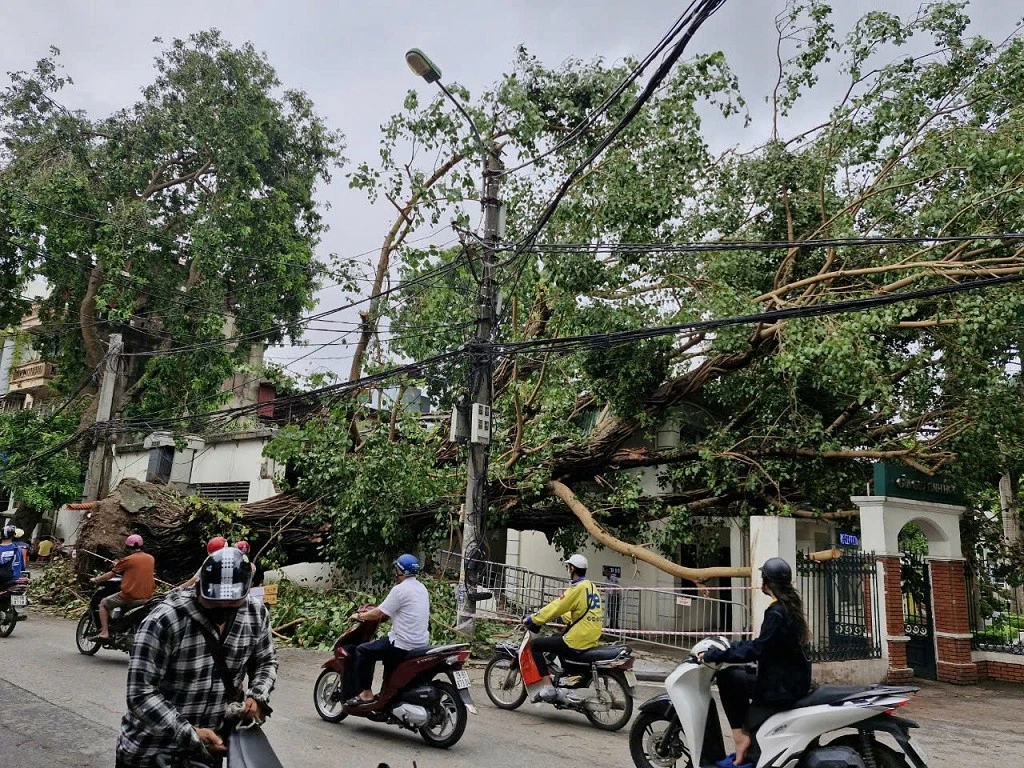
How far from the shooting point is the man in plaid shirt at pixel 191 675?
2947 millimetres

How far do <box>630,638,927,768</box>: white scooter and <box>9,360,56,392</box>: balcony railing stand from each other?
110ft

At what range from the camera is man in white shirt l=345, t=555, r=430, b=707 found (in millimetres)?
6652

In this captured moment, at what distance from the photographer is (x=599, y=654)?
7625 millimetres

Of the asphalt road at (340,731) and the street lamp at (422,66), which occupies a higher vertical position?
the street lamp at (422,66)

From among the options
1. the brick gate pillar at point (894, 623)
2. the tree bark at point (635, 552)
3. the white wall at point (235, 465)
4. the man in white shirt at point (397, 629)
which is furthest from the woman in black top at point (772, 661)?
the white wall at point (235, 465)

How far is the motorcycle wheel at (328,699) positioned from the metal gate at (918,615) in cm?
925

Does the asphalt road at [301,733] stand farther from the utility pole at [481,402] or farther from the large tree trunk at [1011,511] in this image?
the large tree trunk at [1011,511]

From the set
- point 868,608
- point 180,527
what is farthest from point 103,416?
point 868,608

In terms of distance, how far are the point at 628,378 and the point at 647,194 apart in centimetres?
306

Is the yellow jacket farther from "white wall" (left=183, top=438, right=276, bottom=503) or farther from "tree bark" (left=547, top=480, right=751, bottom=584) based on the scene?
"white wall" (left=183, top=438, right=276, bottom=503)

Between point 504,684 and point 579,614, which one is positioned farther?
point 504,684

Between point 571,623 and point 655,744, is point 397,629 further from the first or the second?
point 655,744

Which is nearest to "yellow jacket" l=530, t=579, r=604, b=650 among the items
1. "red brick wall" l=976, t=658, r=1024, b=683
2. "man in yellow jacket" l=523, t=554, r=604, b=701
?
"man in yellow jacket" l=523, t=554, r=604, b=701

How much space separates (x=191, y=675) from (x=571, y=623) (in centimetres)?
515
